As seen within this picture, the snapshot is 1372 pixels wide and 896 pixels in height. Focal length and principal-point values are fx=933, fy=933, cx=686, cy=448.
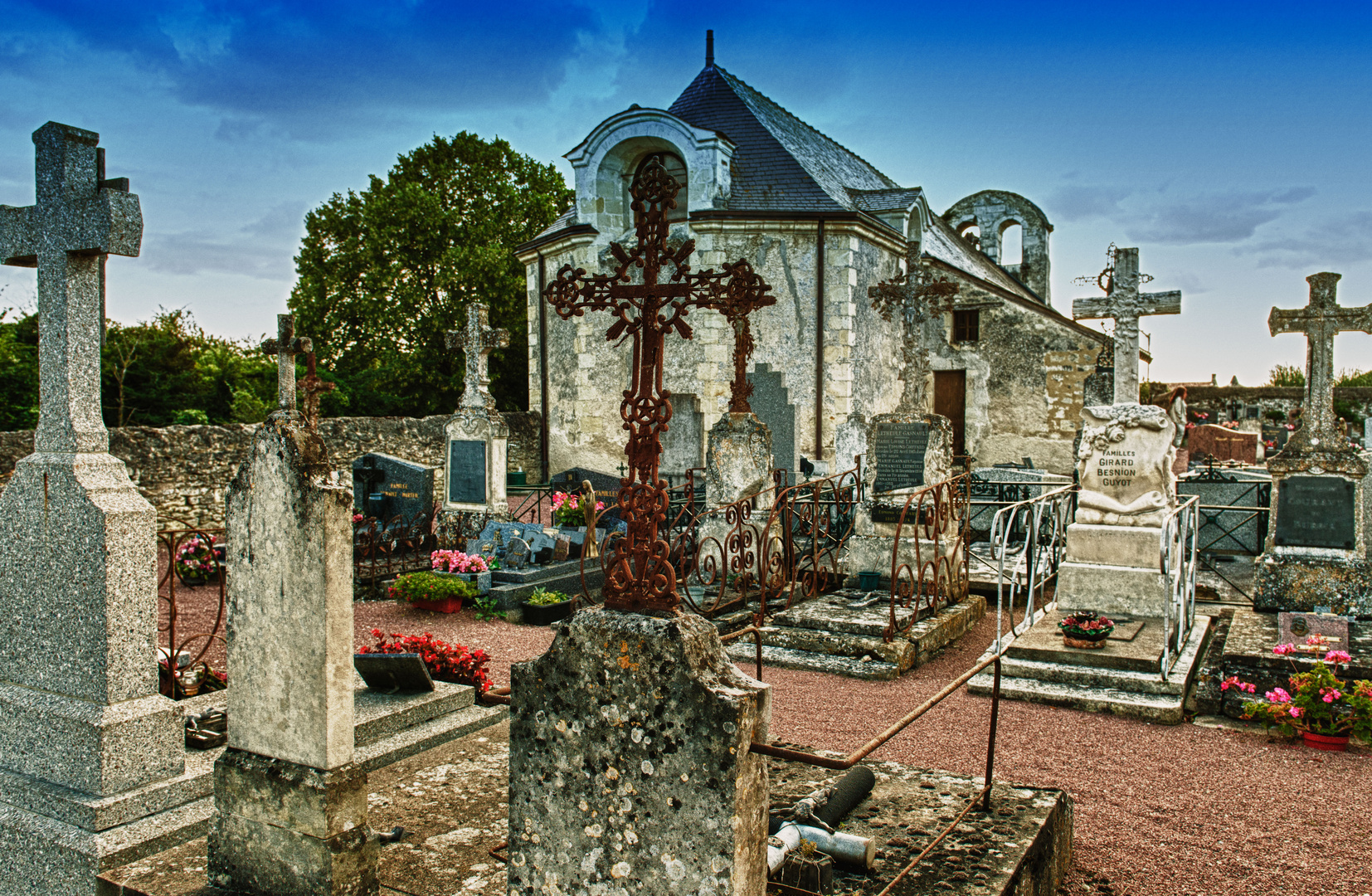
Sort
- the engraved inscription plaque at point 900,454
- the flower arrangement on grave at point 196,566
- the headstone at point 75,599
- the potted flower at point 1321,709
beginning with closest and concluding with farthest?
the headstone at point 75,599 < the potted flower at point 1321,709 < the engraved inscription plaque at point 900,454 < the flower arrangement on grave at point 196,566

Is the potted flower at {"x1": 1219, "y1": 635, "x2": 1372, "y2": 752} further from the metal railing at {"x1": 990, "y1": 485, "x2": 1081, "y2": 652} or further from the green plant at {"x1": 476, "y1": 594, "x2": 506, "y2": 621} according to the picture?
the green plant at {"x1": 476, "y1": 594, "x2": 506, "y2": 621}

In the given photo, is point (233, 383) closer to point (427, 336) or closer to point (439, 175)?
point (427, 336)

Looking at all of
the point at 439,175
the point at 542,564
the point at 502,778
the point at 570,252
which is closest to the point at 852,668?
the point at 502,778

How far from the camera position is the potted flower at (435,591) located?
9.17 meters

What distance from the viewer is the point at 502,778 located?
423 cm

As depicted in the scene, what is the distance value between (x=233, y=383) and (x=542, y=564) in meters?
14.0

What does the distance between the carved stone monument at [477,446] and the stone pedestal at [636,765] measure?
9883 millimetres

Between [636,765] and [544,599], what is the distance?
6933 mm

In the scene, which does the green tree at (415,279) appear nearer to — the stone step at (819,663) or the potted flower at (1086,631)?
the stone step at (819,663)

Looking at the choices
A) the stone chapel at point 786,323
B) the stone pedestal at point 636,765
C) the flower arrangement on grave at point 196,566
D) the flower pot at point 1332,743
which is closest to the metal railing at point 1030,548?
the flower pot at point 1332,743

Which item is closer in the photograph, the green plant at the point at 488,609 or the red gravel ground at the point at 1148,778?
the red gravel ground at the point at 1148,778

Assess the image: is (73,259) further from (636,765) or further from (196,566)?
(196,566)

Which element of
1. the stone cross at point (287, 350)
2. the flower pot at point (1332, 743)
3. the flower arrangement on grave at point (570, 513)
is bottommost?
the flower pot at point (1332, 743)

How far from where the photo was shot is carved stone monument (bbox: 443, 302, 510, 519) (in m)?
12.3
